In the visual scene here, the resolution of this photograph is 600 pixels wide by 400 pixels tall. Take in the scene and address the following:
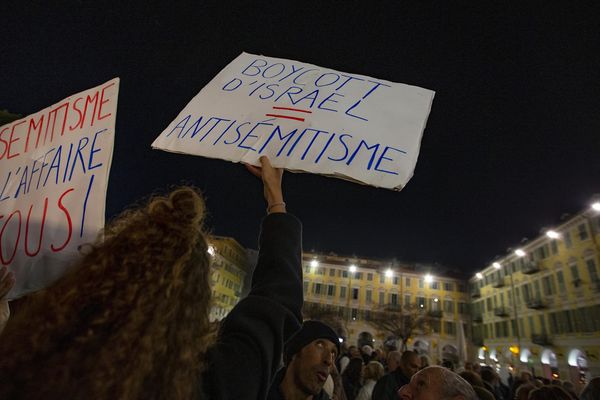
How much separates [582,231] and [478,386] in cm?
3126

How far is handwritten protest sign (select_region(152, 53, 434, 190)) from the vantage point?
5.65ft

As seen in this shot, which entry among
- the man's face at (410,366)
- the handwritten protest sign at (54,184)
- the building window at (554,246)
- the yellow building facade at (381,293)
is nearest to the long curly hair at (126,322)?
the handwritten protest sign at (54,184)

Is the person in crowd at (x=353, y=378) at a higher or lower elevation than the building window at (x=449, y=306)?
lower

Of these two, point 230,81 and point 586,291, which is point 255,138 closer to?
point 230,81

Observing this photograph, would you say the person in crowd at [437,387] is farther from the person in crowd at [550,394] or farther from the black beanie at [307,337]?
the person in crowd at [550,394]

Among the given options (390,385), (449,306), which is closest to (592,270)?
(449,306)

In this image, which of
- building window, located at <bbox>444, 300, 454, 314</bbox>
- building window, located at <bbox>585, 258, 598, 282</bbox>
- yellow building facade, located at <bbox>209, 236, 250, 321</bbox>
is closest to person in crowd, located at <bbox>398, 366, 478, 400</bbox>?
building window, located at <bbox>585, 258, 598, 282</bbox>

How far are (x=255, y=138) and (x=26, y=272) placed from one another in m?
1.26

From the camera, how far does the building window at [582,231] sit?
27.0 meters

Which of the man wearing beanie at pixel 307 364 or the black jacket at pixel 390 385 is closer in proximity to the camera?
the man wearing beanie at pixel 307 364

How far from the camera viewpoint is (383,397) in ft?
13.4

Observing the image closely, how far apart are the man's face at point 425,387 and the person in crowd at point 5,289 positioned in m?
2.35

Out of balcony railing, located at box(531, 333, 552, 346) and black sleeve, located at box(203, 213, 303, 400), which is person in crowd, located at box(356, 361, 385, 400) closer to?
black sleeve, located at box(203, 213, 303, 400)

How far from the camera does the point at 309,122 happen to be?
190cm
